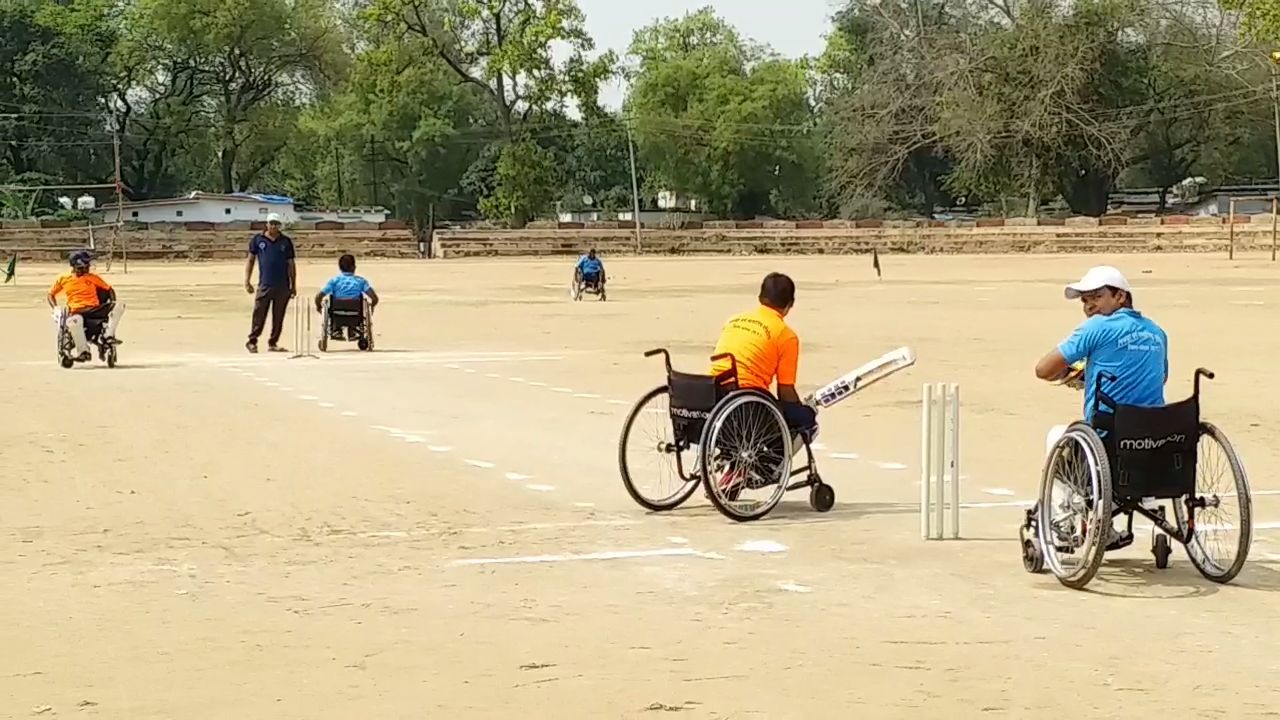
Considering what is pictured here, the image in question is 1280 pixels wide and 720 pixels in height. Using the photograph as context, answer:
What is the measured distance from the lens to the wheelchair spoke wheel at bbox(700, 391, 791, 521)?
9.02m

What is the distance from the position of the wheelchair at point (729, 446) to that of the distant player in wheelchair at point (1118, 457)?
177 centimetres

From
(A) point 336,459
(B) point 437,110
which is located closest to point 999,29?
(B) point 437,110

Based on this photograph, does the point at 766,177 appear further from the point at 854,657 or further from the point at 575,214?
the point at 854,657

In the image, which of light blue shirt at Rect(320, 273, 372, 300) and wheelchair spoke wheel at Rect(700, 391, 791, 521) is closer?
wheelchair spoke wheel at Rect(700, 391, 791, 521)

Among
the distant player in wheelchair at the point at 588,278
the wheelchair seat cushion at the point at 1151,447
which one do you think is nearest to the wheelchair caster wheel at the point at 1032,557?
the wheelchair seat cushion at the point at 1151,447

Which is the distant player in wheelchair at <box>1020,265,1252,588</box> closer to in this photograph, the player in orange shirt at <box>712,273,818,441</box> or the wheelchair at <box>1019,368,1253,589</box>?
the wheelchair at <box>1019,368,1253,589</box>

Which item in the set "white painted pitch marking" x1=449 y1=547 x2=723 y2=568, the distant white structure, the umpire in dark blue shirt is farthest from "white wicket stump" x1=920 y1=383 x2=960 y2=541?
the distant white structure

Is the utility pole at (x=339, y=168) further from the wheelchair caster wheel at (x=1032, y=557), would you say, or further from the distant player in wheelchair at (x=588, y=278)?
the wheelchair caster wheel at (x=1032, y=557)

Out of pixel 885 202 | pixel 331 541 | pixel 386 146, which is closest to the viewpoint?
pixel 331 541

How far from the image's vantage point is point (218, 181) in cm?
11506

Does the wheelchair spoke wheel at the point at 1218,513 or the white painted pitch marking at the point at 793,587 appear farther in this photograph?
the white painted pitch marking at the point at 793,587

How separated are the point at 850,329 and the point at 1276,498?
16.2 metres

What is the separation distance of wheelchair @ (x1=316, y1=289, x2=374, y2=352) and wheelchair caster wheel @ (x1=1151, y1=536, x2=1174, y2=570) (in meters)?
14.7

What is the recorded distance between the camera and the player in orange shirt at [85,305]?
18.7 meters
